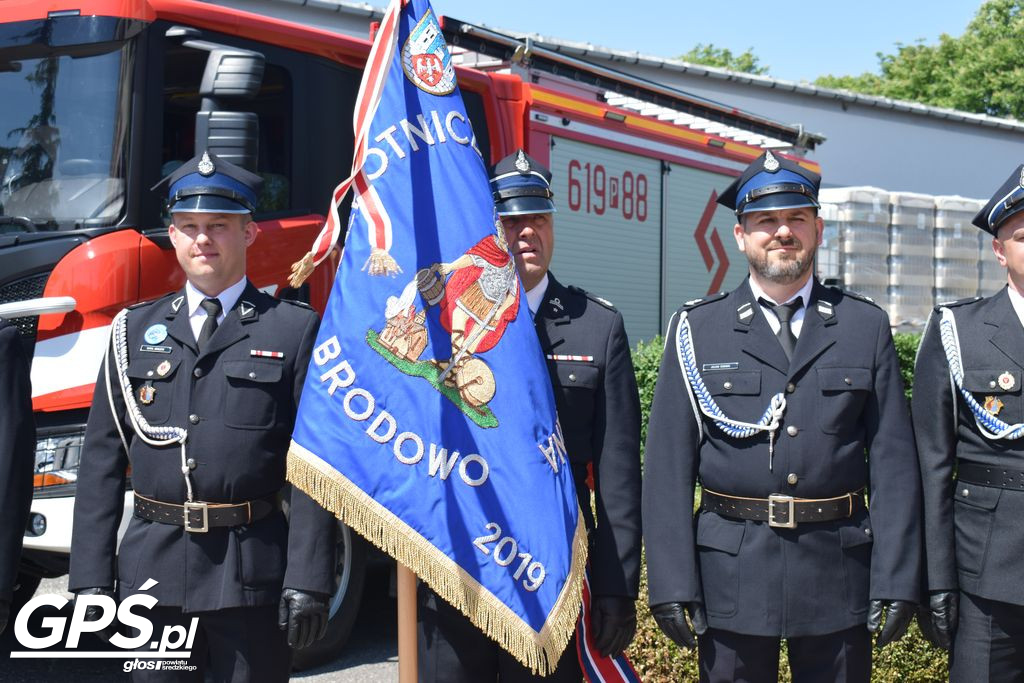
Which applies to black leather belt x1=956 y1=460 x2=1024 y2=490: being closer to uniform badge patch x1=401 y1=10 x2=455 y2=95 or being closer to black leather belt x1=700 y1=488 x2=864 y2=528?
black leather belt x1=700 y1=488 x2=864 y2=528

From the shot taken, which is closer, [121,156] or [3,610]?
[3,610]

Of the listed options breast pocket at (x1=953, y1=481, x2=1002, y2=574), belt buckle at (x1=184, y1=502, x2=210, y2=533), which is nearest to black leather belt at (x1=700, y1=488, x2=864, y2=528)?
breast pocket at (x1=953, y1=481, x2=1002, y2=574)

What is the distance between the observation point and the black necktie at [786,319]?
345 cm

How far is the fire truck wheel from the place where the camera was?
18.1 ft

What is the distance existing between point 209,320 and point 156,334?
6.4 inches

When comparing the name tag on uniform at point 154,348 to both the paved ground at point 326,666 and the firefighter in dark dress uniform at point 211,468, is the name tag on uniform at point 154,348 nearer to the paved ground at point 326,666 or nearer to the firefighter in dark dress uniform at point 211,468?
the firefighter in dark dress uniform at point 211,468

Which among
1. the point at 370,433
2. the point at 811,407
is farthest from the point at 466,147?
the point at 811,407

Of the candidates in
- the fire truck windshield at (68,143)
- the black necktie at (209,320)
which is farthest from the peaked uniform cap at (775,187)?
the fire truck windshield at (68,143)

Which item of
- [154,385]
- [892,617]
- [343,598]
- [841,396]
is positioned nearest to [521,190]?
[841,396]

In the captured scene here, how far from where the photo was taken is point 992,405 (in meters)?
3.37

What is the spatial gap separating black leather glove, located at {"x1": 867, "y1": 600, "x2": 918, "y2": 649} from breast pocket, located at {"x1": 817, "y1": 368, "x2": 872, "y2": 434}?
1.56 feet

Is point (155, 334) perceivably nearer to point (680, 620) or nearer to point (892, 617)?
point (680, 620)

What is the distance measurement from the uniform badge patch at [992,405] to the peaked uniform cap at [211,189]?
2167 mm

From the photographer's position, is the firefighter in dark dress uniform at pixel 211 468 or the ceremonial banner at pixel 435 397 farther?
the firefighter in dark dress uniform at pixel 211 468
